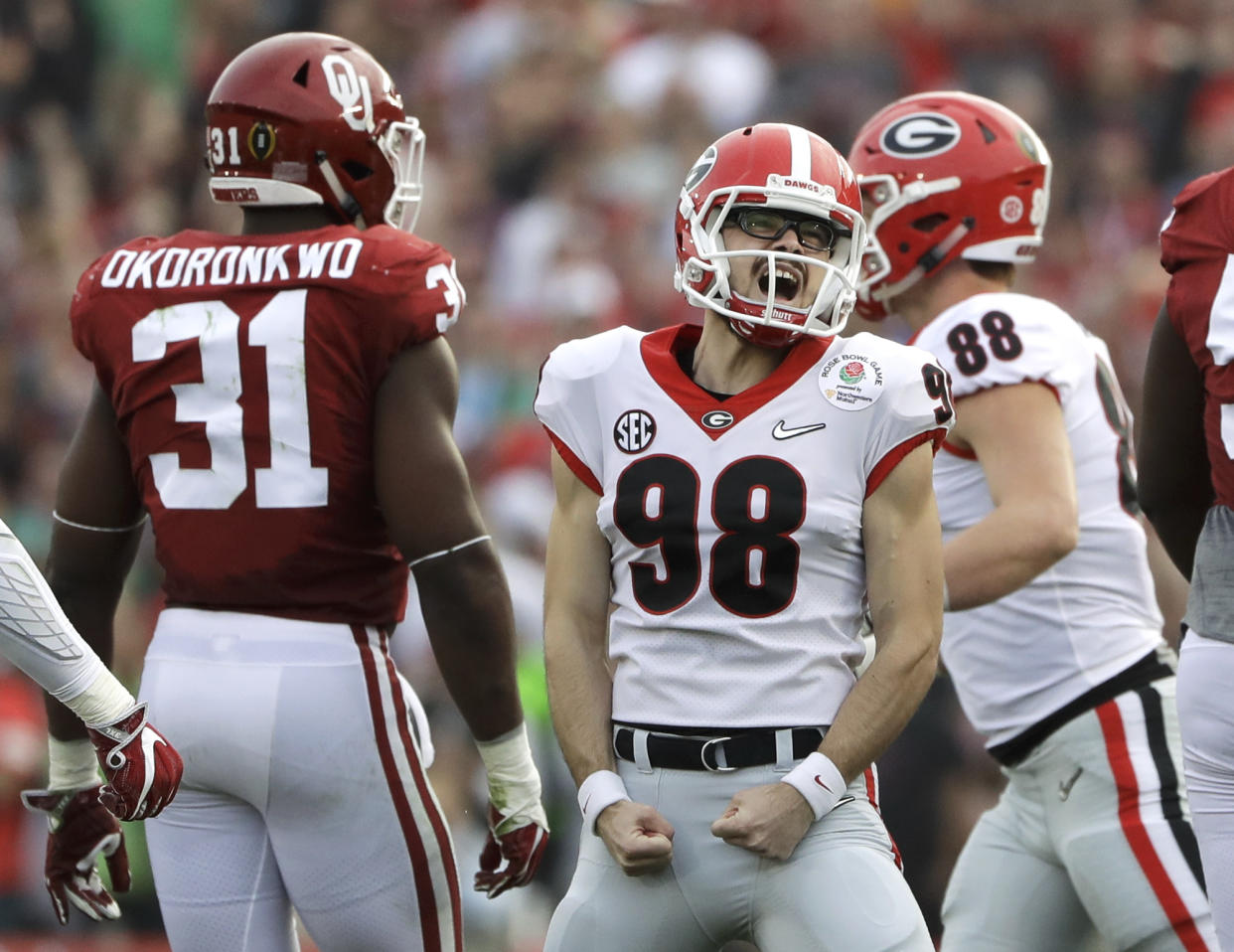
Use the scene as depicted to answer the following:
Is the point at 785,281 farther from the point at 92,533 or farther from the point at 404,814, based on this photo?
the point at 92,533

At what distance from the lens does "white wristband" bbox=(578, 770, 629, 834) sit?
3.10m

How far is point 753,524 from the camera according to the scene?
311 centimetres

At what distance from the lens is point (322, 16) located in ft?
35.2

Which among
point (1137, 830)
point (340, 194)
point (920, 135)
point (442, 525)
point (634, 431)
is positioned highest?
point (340, 194)

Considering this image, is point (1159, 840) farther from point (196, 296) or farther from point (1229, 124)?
point (1229, 124)

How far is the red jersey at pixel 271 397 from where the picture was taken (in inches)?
141

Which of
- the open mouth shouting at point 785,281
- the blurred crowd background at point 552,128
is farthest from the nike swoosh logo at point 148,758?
the blurred crowd background at point 552,128

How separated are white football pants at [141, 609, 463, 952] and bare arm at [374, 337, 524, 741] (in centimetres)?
17

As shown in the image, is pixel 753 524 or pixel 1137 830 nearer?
pixel 753 524

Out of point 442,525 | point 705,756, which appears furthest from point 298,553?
point 705,756

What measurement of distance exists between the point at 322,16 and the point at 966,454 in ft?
25.0

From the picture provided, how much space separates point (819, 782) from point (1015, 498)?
102 centimetres

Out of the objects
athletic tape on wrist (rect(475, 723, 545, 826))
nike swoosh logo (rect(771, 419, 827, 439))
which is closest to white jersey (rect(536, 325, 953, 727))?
nike swoosh logo (rect(771, 419, 827, 439))

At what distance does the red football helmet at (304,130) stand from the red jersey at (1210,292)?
1646 mm
